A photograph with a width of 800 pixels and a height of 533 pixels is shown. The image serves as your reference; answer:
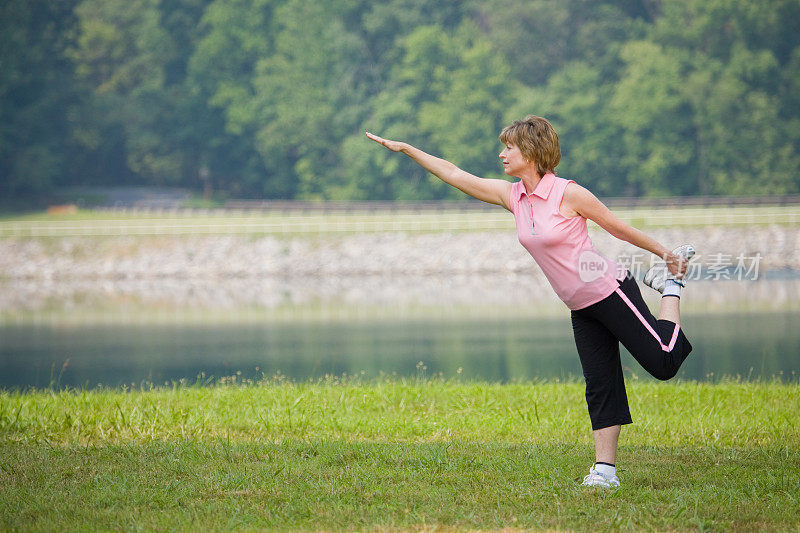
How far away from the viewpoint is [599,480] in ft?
16.9

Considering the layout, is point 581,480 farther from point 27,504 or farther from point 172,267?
point 172,267

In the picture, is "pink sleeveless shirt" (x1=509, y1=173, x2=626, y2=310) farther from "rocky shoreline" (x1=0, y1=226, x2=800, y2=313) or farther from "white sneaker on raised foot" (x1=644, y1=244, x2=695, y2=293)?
"rocky shoreline" (x1=0, y1=226, x2=800, y2=313)

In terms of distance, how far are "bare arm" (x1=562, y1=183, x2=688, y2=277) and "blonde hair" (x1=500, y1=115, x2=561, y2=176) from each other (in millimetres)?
175

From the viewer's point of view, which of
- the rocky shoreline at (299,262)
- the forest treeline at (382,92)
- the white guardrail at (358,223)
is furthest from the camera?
the forest treeline at (382,92)

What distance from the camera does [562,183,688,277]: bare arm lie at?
16.6 feet

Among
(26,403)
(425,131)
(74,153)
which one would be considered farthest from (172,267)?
(26,403)

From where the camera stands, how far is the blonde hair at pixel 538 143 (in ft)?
17.0

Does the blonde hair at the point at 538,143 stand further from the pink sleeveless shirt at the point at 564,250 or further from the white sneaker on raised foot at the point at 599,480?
the white sneaker on raised foot at the point at 599,480

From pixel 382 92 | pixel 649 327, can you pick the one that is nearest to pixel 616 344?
pixel 649 327

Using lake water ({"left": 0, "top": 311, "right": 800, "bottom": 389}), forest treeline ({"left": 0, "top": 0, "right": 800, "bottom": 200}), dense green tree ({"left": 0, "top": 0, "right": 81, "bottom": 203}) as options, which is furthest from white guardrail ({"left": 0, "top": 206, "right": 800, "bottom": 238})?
lake water ({"left": 0, "top": 311, "right": 800, "bottom": 389})

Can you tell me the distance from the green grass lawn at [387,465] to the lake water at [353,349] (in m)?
4.96

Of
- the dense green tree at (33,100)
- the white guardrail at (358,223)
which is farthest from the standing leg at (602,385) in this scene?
the dense green tree at (33,100)

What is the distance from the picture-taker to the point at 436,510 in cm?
473

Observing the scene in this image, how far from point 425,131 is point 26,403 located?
49.1 metres
